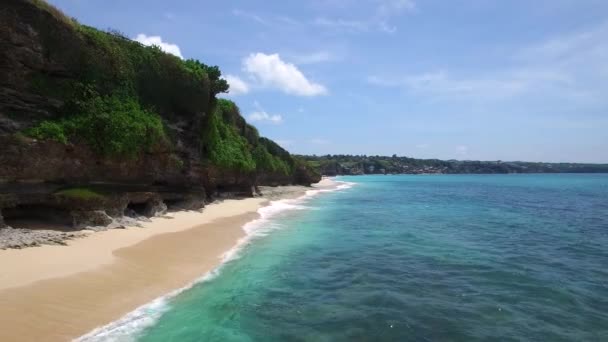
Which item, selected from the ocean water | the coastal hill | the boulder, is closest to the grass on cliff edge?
the coastal hill

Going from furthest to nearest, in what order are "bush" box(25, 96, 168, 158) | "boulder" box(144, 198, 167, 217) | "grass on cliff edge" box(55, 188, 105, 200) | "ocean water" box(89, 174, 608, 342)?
1. "boulder" box(144, 198, 167, 217)
2. "bush" box(25, 96, 168, 158)
3. "grass on cliff edge" box(55, 188, 105, 200)
4. "ocean water" box(89, 174, 608, 342)

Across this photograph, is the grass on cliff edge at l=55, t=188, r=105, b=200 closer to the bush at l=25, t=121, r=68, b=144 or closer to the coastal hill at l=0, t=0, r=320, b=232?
the coastal hill at l=0, t=0, r=320, b=232

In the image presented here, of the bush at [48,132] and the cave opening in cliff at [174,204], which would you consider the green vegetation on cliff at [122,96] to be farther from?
the cave opening in cliff at [174,204]

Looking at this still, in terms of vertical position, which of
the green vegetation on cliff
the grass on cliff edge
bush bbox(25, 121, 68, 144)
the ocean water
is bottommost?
the ocean water

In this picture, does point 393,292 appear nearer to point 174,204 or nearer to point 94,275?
point 94,275

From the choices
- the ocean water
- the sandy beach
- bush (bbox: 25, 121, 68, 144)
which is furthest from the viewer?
bush (bbox: 25, 121, 68, 144)

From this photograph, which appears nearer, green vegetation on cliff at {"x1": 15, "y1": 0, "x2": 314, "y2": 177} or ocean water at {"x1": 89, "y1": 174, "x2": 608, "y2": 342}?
ocean water at {"x1": 89, "y1": 174, "x2": 608, "y2": 342}

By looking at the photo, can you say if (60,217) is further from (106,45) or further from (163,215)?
(106,45)
